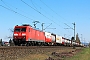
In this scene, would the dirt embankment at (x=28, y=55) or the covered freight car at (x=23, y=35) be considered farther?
the covered freight car at (x=23, y=35)

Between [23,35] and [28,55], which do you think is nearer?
[28,55]

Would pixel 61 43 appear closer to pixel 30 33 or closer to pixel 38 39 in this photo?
pixel 38 39

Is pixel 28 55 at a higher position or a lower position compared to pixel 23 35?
lower

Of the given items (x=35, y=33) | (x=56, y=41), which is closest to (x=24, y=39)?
(x=35, y=33)

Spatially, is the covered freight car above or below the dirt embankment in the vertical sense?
above

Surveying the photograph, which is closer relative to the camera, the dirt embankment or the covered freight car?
the dirt embankment

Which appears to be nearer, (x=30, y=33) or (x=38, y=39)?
(x=30, y=33)

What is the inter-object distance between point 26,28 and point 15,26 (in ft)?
7.26

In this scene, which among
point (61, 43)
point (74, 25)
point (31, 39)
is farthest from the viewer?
point (61, 43)

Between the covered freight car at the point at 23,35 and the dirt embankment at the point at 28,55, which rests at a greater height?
the covered freight car at the point at 23,35

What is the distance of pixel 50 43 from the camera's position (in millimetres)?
63719

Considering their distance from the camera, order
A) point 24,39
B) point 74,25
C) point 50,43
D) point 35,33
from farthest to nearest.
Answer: point 74,25, point 50,43, point 35,33, point 24,39

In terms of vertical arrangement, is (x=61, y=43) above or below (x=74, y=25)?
below

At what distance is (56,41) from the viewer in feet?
237
